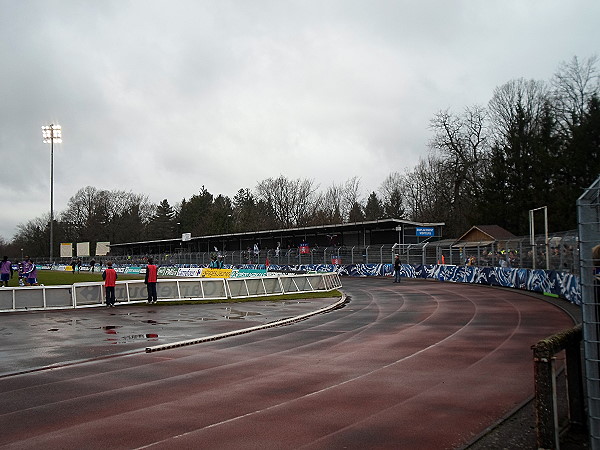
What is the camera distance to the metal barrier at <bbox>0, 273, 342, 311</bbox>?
2181 cm

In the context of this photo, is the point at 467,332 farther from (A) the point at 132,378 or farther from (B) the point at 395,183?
(B) the point at 395,183

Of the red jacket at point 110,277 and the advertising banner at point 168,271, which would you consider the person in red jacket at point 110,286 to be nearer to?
the red jacket at point 110,277

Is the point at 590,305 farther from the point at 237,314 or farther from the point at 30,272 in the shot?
the point at 30,272

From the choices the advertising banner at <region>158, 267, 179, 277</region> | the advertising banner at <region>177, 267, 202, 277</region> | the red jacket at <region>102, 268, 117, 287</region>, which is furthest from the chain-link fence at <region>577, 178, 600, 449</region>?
the advertising banner at <region>158, 267, 179, 277</region>

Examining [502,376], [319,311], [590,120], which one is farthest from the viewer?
[590,120]

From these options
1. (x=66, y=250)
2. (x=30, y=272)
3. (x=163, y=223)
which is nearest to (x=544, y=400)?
(x=30, y=272)

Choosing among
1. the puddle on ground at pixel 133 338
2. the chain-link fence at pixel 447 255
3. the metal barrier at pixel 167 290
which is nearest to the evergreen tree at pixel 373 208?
the chain-link fence at pixel 447 255

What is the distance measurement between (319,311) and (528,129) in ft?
168

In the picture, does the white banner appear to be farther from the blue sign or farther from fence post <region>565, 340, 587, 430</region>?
fence post <region>565, 340, 587, 430</region>

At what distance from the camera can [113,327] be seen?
16.9 m

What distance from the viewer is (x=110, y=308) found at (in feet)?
75.0

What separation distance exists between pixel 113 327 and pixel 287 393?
10127 millimetres

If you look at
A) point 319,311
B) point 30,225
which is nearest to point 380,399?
point 319,311

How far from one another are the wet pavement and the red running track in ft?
4.48
